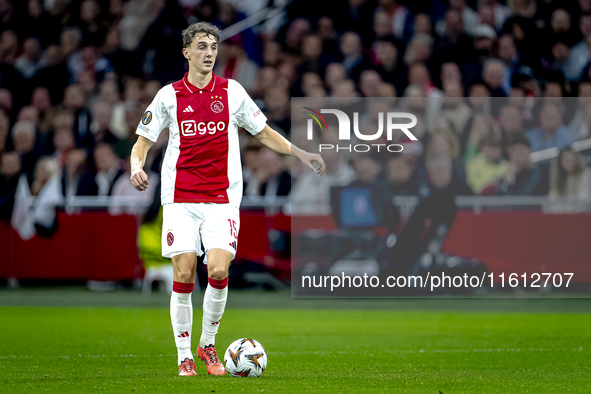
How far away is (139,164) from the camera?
5.39m

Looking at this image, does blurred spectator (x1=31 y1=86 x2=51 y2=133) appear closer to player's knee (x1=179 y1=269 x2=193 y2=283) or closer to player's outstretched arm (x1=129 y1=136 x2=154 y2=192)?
player's outstretched arm (x1=129 y1=136 x2=154 y2=192)

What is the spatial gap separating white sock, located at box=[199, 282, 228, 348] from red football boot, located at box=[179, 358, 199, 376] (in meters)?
0.30

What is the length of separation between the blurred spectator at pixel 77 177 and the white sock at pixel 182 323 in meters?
7.73

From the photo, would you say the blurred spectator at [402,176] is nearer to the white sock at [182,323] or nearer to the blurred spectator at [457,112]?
the blurred spectator at [457,112]

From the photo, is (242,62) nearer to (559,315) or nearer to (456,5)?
(456,5)

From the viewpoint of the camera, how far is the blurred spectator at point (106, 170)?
1287 cm

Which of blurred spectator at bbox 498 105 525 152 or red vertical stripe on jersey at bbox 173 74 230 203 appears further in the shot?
blurred spectator at bbox 498 105 525 152

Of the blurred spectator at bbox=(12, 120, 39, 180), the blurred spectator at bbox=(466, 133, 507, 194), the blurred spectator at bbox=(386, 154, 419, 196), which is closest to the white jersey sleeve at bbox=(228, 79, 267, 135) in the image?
the blurred spectator at bbox=(386, 154, 419, 196)

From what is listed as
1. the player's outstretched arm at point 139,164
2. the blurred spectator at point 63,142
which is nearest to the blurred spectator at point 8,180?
the blurred spectator at point 63,142

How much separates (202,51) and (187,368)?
6.88 ft

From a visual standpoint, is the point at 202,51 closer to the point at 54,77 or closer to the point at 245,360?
the point at 245,360

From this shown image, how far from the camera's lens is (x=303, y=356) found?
666 cm

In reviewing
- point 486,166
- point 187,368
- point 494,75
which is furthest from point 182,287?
point 494,75

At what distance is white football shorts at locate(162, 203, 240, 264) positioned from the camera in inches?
211
